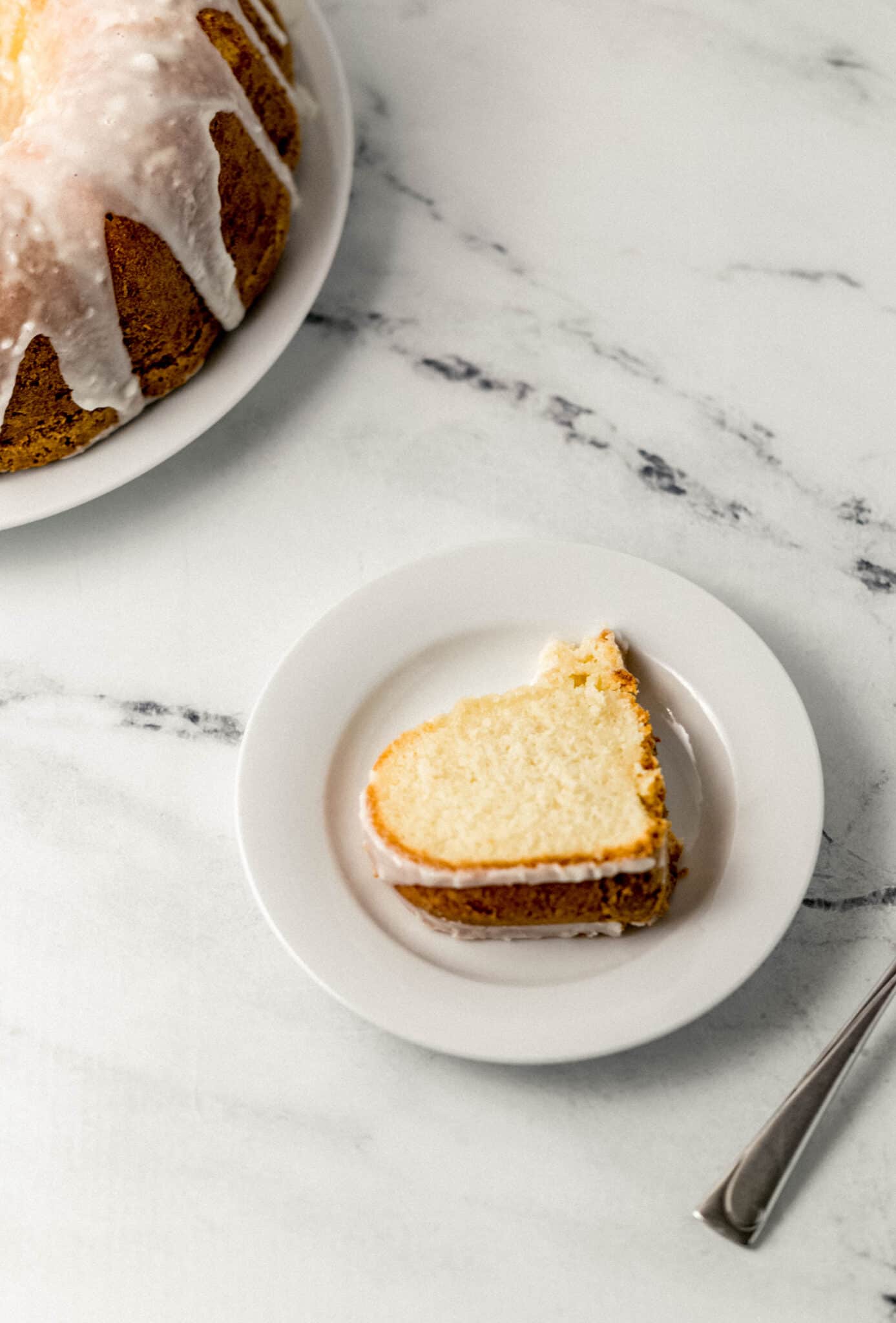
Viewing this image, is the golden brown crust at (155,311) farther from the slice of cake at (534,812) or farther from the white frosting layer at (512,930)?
the white frosting layer at (512,930)

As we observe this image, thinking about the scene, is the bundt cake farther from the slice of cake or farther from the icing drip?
the slice of cake

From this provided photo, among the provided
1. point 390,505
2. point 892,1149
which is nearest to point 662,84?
point 390,505

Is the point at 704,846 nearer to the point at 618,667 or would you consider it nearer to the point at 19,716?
the point at 618,667

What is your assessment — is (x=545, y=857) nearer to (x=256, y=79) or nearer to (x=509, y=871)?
(x=509, y=871)

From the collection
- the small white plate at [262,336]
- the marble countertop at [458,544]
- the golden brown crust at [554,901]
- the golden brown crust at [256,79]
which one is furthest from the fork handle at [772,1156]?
the golden brown crust at [256,79]

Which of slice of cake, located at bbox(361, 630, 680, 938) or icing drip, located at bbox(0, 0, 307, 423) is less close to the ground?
icing drip, located at bbox(0, 0, 307, 423)

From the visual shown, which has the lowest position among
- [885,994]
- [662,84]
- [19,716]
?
[19,716]

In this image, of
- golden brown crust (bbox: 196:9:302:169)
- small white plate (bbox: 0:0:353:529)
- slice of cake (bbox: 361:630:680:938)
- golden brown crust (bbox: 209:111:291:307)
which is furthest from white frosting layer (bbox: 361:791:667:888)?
golden brown crust (bbox: 196:9:302:169)
